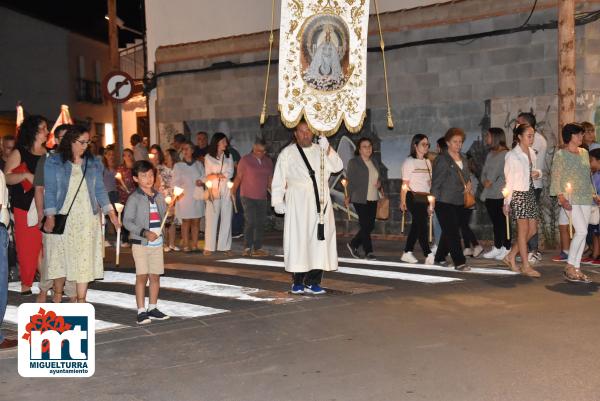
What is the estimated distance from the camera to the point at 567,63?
1357cm

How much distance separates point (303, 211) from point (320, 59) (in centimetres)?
221

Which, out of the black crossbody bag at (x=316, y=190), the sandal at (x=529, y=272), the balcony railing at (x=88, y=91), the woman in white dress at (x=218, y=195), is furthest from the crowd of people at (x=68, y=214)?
the balcony railing at (x=88, y=91)

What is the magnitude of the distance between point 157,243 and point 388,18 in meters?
9.58

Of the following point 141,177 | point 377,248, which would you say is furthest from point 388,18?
point 141,177

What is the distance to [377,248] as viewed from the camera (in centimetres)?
1515

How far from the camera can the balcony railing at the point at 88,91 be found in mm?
40625

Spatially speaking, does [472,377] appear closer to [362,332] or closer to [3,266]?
[362,332]

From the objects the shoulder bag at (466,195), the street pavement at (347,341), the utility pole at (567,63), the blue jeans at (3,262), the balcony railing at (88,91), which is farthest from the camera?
the balcony railing at (88,91)

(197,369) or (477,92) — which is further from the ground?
(477,92)

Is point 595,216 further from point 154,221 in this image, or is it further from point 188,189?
point 188,189

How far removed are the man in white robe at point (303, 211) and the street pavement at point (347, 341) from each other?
0.34 meters

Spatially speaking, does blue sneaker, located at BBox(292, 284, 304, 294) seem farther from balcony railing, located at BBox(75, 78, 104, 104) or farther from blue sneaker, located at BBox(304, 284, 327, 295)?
balcony railing, located at BBox(75, 78, 104, 104)

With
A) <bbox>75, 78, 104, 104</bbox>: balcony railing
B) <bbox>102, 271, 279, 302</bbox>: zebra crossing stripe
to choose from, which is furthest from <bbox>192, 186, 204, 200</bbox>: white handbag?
<bbox>75, 78, 104, 104</bbox>: balcony railing

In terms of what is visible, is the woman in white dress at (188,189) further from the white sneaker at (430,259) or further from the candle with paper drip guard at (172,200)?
the candle with paper drip guard at (172,200)
